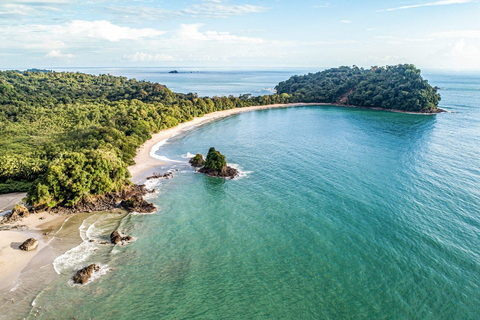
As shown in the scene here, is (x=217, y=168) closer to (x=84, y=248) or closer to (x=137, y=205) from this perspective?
(x=137, y=205)

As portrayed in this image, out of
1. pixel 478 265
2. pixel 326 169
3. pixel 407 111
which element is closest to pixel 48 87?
pixel 326 169

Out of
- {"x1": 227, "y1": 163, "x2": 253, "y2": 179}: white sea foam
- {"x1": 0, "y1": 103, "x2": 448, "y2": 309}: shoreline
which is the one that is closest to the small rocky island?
{"x1": 227, "y1": 163, "x2": 253, "y2": 179}: white sea foam

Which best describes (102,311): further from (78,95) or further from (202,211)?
(78,95)

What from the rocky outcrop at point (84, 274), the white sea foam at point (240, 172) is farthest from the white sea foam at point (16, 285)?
the white sea foam at point (240, 172)

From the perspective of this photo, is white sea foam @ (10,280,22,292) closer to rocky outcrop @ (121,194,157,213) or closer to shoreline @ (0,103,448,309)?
shoreline @ (0,103,448,309)

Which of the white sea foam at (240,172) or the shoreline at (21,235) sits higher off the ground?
the white sea foam at (240,172)

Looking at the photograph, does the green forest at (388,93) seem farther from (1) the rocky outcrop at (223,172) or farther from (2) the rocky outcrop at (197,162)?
(2) the rocky outcrop at (197,162)
